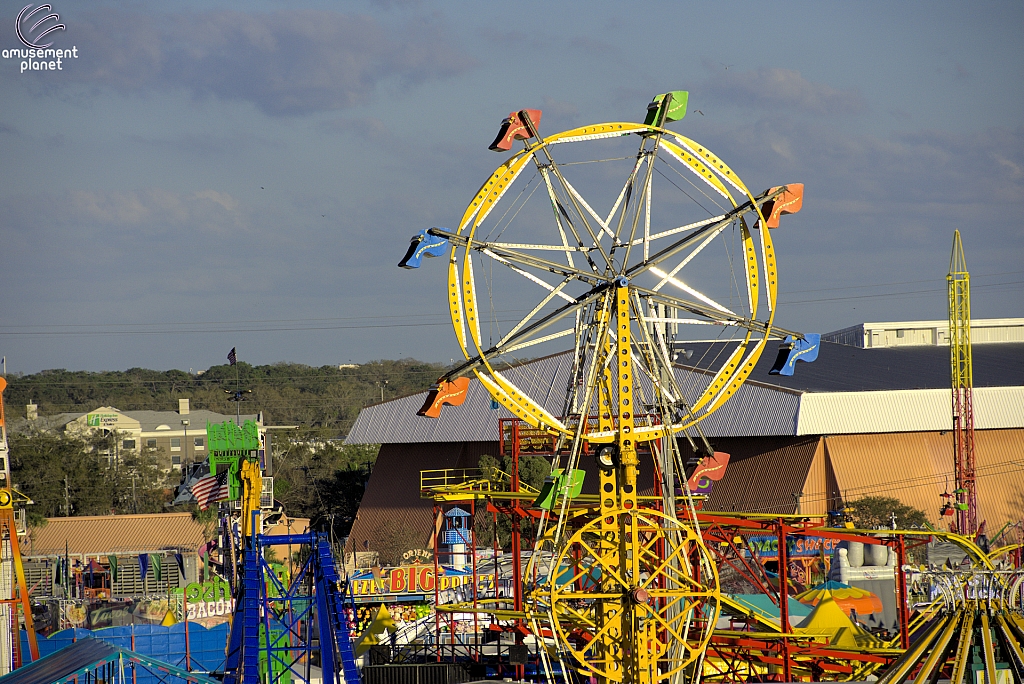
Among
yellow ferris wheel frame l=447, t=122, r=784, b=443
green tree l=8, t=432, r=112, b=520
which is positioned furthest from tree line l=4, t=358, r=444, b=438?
yellow ferris wheel frame l=447, t=122, r=784, b=443

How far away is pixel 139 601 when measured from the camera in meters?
53.2

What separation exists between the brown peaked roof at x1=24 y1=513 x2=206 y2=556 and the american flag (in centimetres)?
2919

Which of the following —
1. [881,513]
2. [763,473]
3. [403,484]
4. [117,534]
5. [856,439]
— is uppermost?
[856,439]

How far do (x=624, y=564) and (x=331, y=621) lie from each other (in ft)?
27.9

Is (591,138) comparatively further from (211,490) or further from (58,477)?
(58,477)

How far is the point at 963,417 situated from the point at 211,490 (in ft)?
137

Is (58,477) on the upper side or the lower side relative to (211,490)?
upper

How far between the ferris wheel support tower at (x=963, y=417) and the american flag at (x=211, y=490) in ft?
114

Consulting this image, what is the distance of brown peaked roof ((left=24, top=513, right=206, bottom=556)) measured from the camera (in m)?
75.7

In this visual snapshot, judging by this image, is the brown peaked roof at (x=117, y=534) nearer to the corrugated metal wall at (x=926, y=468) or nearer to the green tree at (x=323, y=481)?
the green tree at (x=323, y=481)

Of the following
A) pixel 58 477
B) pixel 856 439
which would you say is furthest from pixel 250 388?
pixel 856 439

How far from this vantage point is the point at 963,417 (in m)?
68.5

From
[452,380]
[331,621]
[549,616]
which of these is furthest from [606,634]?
[331,621]

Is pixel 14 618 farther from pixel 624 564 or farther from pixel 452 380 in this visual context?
pixel 624 564
